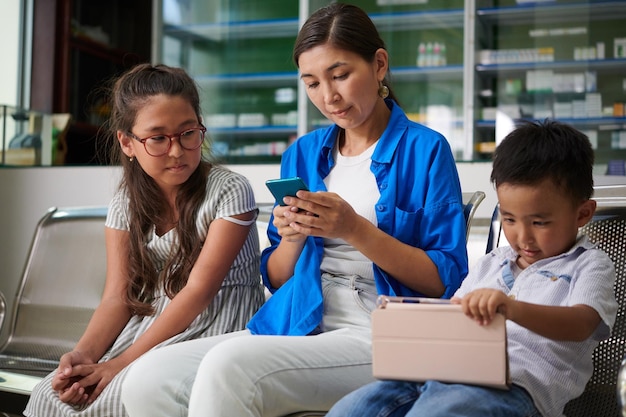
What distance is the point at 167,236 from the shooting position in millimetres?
1974

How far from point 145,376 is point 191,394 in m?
0.13

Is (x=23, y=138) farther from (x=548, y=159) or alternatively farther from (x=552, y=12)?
(x=552, y=12)

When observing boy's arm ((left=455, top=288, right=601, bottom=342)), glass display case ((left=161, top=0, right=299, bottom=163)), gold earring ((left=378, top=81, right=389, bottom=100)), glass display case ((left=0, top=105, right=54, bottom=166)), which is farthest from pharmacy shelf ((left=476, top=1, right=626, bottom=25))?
boy's arm ((left=455, top=288, right=601, bottom=342))

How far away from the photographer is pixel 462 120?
21.1 ft

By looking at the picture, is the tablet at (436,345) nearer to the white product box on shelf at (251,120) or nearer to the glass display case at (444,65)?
the glass display case at (444,65)

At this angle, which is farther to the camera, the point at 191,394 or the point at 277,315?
the point at 277,315

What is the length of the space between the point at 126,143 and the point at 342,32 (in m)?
0.63

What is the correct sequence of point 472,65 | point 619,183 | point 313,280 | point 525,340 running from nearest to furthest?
point 525,340 → point 313,280 → point 619,183 → point 472,65

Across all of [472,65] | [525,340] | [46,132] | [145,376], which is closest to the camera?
[525,340]

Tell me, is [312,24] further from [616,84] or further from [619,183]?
[616,84]

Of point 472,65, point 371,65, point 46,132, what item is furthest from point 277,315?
point 472,65

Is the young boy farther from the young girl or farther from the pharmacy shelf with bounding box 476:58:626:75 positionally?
the pharmacy shelf with bounding box 476:58:626:75

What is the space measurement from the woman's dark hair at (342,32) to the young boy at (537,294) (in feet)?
1.36

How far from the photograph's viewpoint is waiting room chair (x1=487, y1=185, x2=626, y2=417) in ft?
5.33
